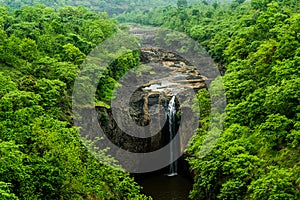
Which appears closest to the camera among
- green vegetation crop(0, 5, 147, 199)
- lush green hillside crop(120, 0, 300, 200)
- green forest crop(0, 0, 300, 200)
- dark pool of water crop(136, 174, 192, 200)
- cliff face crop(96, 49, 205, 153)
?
green vegetation crop(0, 5, 147, 199)

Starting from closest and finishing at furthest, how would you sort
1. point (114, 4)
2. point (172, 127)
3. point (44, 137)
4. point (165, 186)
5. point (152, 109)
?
point (44, 137)
point (165, 186)
point (172, 127)
point (152, 109)
point (114, 4)

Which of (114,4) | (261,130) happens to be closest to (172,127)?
(261,130)

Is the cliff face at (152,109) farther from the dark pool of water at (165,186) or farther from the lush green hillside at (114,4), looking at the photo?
the lush green hillside at (114,4)

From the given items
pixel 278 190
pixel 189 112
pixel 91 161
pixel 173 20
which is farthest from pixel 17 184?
pixel 173 20

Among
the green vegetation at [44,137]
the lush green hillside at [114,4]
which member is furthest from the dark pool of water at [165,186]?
the lush green hillside at [114,4]

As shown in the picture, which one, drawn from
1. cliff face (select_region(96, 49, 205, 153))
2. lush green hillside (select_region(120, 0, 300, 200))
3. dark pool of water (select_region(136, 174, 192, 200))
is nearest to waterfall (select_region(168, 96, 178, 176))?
cliff face (select_region(96, 49, 205, 153))

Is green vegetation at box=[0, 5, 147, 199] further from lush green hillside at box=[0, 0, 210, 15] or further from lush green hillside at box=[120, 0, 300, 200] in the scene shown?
lush green hillside at box=[0, 0, 210, 15]

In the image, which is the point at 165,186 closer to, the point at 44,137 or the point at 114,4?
the point at 44,137
